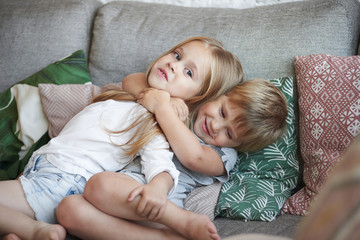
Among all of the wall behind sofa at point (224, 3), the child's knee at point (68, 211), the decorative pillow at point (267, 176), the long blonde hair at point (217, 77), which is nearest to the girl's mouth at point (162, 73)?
the long blonde hair at point (217, 77)

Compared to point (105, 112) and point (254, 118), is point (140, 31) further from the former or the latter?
point (254, 118)

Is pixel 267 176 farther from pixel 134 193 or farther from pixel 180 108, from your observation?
pixel 134 193

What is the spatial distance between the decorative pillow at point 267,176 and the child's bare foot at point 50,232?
0.48 m

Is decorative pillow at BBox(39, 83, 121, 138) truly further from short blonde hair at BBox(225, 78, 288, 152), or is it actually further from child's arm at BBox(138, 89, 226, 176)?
short blonde hair at BBox(225, 78, 288, 152)

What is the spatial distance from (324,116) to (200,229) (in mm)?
577

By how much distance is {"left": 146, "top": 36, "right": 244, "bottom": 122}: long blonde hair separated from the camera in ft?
4.43

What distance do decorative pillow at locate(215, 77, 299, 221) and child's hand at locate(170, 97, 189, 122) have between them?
273 millimetres

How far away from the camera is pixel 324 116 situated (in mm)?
1239

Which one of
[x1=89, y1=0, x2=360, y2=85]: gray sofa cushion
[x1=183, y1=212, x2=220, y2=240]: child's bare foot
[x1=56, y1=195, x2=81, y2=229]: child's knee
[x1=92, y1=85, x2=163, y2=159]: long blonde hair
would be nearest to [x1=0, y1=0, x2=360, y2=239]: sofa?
[x1=89, y1=0, x2=360, y2=85]: gray sofa cushion

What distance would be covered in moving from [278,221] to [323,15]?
77cm

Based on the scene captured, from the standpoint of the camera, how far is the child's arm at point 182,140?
119cm

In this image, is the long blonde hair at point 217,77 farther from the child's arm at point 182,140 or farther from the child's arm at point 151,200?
the child's arm at point 151,200

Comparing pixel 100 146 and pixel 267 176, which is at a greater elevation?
pixel 100 146

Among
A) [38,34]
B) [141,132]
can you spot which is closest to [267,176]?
[141,132]
